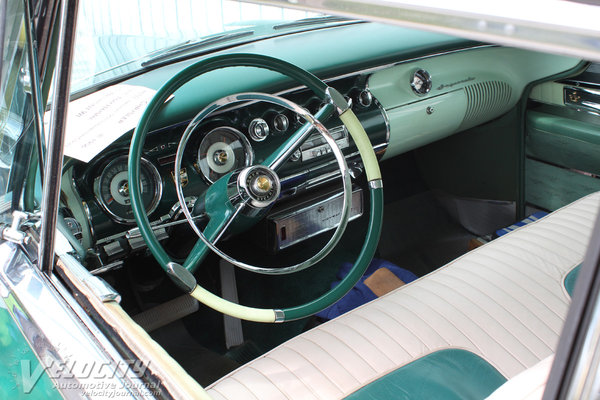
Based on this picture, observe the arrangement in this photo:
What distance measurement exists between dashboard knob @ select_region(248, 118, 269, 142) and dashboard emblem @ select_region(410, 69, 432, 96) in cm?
67

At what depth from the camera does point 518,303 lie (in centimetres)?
138

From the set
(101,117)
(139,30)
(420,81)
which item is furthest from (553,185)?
(101,117)

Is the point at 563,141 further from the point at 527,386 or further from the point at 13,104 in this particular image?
the point at 13,104

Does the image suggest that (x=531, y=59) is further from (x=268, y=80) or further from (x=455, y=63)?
(x=268, y=80)

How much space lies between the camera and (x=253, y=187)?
4.41 feet

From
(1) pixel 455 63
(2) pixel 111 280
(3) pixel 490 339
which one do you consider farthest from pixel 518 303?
(2) pixel 111 280

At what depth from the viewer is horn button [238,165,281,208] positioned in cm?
134

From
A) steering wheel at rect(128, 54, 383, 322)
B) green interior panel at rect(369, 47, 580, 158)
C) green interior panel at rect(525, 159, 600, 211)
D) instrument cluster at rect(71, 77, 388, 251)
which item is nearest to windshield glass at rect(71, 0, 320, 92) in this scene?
instrument cluster at rect(71, 77, 388, 251)

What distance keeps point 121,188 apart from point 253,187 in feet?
1.34

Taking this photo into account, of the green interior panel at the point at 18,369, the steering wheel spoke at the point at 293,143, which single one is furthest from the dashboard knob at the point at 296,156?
the green interior panel at the point at 18,369

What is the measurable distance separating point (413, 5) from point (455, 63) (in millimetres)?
1861

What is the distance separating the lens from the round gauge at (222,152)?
1621mm

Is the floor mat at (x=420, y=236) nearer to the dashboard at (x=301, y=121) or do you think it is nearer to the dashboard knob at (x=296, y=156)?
the dashboard at (x=301, y=121)

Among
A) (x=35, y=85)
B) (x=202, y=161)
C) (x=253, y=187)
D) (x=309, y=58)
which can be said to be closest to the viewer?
(x=35, y=85)
